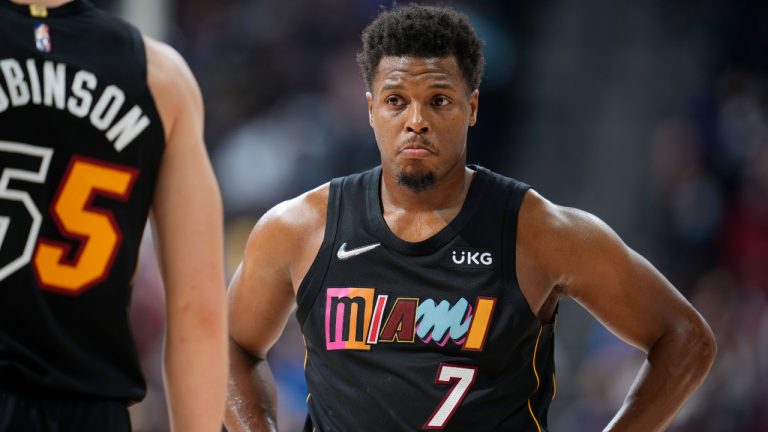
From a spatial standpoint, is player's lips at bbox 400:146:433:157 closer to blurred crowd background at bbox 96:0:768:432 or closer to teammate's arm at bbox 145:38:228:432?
teammate's arm at bbox 145:38:228:432

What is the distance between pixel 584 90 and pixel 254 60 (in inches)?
113

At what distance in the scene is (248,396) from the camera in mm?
4527

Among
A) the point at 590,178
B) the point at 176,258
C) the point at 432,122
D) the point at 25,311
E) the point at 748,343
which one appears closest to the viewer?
the point at 25,311

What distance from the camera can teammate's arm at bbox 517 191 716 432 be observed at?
4.17 meters

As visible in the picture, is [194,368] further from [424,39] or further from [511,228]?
[424,39]

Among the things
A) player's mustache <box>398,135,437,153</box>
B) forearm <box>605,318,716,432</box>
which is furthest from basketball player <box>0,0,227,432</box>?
forearm <box>605,318,716,432</box>

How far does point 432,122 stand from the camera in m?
4.20

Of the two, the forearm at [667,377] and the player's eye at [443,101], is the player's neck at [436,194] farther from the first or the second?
the forearm at [667,377]

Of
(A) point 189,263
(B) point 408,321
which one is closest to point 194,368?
(A) point 189,263

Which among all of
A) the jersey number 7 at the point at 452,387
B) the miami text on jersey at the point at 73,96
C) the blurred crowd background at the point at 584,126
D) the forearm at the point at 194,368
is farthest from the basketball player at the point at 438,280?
the blurred crowd background at the point at 584,126

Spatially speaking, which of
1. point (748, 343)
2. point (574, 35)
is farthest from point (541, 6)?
point (748, 343)

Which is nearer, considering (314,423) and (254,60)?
(314,423)

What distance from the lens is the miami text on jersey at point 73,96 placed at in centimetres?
265

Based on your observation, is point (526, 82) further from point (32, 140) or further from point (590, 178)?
point (32, 140)
